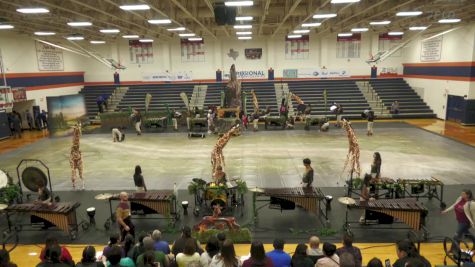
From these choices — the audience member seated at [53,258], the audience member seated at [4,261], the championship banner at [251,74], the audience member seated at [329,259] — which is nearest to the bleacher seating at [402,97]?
the championship banner at [251,74]

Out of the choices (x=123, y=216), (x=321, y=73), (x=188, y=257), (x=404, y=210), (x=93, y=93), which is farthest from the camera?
(x=321, y=73)

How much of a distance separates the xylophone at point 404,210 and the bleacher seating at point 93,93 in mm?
25766

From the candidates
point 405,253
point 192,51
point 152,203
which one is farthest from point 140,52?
point 405,253

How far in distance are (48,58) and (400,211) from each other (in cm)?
2728

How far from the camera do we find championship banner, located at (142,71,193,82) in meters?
32.7

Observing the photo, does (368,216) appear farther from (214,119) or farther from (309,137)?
(214,119)

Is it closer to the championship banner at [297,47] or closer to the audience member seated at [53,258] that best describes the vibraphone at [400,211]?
the audience member seated at [53,258]

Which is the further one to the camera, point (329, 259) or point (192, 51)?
point (192, 51)

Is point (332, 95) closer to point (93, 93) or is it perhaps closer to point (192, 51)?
point (192, 51)

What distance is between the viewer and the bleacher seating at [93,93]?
97.2 ft

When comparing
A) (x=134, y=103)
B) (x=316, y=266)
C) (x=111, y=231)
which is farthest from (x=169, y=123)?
(x=316, y=266)

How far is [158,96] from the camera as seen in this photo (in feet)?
101

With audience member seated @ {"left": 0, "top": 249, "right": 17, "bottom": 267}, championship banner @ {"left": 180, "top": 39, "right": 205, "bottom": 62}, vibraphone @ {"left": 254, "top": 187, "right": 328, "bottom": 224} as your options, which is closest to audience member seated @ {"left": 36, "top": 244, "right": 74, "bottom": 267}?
audience member seated @ {"left": 0, "top": 249, "right": 17, "bottom": 267}

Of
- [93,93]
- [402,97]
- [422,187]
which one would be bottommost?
[422,187]
